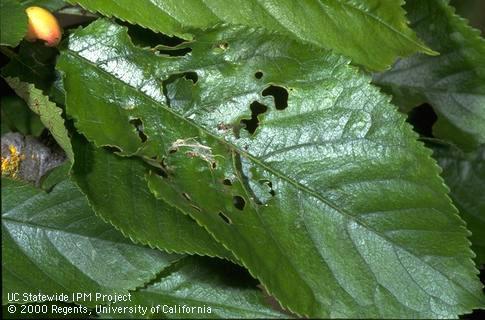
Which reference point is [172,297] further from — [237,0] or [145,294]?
[237,0]

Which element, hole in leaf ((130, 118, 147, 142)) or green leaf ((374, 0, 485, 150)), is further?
green leaf ((374, 0, 485, 150))

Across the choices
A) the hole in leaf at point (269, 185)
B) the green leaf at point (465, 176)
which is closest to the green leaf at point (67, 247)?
the hole in leaf at point (269, 185)

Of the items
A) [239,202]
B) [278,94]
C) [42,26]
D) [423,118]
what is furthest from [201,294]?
[423,118]

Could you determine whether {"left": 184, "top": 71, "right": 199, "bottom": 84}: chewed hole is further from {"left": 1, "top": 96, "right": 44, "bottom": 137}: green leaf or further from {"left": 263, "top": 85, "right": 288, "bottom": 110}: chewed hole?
{"left": 1, "top": 96, "right": 44, "bottom": 137}: green leaf

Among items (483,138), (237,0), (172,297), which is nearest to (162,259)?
(172,297)

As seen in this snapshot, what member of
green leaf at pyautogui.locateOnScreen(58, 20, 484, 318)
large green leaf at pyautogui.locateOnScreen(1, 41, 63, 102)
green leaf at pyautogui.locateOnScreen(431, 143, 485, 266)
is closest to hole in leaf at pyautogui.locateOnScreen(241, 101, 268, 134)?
green leaf at pyautogui.locateOnScreen(58, 20, 484, 318)

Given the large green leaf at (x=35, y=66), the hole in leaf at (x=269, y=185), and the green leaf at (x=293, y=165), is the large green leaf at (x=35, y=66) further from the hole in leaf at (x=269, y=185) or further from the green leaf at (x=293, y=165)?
the hole in leaf at (x=269, y=185)

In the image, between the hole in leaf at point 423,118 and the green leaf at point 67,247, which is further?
the hole in leaf at point 423,118
